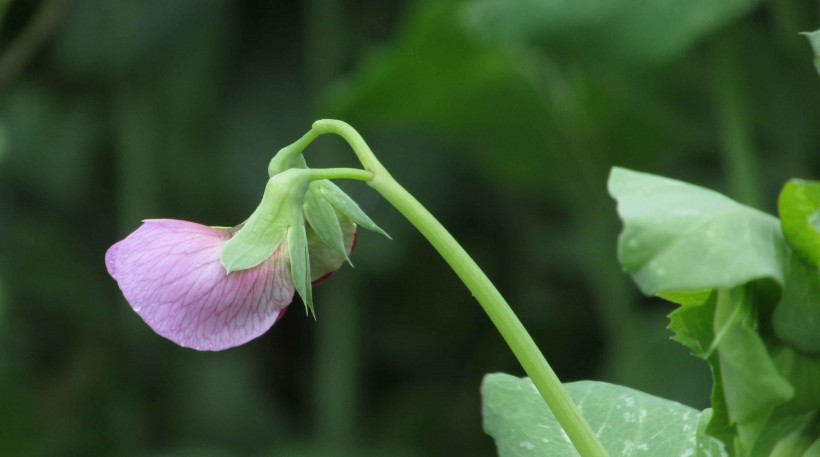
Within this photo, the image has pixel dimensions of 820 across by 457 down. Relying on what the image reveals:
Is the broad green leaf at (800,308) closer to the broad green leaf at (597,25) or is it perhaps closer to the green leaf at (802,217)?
the green leaf at (802,217)

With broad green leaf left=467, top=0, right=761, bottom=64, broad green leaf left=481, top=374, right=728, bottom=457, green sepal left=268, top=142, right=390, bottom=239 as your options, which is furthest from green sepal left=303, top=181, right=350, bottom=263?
broad green leaf left=467, top=0, right=761, bottom=64

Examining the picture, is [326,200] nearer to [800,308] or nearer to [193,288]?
[193,288]

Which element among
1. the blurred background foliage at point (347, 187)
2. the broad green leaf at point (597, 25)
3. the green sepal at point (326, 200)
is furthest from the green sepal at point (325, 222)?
the blurred background foliage at point (347, 187)

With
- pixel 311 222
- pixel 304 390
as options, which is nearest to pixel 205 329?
pixel 311 222

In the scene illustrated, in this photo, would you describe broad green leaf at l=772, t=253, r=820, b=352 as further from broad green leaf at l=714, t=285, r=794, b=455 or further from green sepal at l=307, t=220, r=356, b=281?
green sepal at l=307, t=220, r=356, b=281

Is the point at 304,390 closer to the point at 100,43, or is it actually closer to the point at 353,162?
the point at 353,162

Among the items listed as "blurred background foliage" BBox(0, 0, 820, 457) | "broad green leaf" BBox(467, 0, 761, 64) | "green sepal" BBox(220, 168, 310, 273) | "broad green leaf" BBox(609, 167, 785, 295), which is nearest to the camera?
"broad green leaf" BBox(609, 167, 785, 295)

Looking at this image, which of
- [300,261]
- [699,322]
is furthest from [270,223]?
[699,322]
